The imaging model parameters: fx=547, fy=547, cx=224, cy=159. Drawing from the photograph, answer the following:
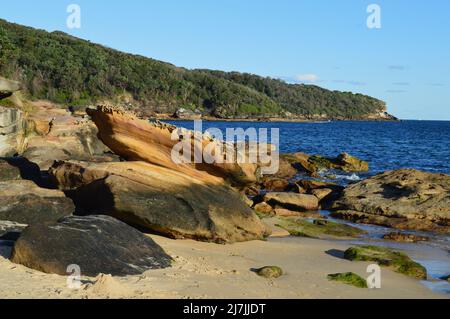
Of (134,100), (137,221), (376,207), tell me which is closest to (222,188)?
(137,221)

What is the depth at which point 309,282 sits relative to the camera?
1031 cm

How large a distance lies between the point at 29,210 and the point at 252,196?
11837 millimetres

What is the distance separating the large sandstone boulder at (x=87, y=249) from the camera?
9422mm

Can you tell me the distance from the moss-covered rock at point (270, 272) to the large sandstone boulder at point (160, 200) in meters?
3.02

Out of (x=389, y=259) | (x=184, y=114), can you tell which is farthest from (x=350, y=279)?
(x=184, y=114)

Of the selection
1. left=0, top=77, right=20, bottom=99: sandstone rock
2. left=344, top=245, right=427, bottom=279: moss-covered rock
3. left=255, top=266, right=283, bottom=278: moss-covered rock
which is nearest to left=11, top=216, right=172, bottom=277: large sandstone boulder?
left=255, top=266, right=283, bottom=278: moss-covered rock

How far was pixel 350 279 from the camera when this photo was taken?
10.5 m

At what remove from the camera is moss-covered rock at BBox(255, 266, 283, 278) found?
10.4 m

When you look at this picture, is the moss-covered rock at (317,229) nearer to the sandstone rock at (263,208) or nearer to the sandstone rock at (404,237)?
the sandstone rock at (404,237)

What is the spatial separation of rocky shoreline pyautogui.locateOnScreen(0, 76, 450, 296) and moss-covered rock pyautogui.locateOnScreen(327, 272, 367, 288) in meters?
2.04

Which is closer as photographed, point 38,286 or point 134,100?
point 38,286

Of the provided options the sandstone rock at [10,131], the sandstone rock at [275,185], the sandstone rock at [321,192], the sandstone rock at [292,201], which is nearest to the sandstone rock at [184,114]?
the sandstone rock at [275,185]

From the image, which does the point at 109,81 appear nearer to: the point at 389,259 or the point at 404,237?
the point at 404,237
